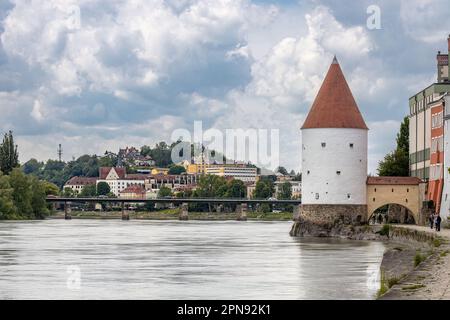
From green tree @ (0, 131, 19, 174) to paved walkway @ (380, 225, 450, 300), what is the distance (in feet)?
326

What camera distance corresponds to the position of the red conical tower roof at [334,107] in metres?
67.5

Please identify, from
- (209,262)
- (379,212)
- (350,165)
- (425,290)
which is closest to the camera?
(425,290)

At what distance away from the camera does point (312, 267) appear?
39.2 m

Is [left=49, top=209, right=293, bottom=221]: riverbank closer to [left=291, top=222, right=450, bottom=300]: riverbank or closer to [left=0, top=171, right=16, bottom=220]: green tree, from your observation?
[left=0, top=171, right=16, bottom=220]: green tree

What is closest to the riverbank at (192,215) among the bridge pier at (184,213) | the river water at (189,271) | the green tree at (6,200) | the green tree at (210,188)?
the bridge pier at (184,213)

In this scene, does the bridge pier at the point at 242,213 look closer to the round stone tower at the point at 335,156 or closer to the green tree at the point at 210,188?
the green tree at the point at 210,188

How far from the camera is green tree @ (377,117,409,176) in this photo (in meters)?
80.1

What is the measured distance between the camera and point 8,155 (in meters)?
126

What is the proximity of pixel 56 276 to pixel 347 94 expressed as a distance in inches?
1459

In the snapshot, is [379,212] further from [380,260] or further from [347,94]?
[380,260]

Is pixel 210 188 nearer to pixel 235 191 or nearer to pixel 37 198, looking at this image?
pixel 235 191

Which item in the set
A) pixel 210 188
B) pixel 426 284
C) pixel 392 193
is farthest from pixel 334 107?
pixel 210 188

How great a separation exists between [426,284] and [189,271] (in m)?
13.9
